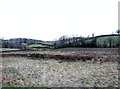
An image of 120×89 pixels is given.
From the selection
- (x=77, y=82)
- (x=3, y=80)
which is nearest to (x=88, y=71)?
(x=77, y=82)

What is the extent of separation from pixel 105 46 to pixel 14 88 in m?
25.7

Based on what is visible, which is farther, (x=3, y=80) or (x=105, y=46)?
(x=105, y=46)

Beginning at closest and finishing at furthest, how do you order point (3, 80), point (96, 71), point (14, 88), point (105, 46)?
point (14, 88) < point (3, 80) < point (96, 71) < point (105, 46)

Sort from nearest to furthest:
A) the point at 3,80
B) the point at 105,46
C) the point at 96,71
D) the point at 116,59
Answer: the point at 3,80 < the point at 96,71 < the point at 116,59 < the point at 105,46

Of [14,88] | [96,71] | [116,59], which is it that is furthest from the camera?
[116,59]

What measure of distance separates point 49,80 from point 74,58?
27.2 feet

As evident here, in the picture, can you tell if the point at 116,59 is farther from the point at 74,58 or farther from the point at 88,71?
the point at 88,71

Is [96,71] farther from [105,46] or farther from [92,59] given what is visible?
[105,46]

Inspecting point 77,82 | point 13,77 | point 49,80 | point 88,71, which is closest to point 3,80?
point 13,77

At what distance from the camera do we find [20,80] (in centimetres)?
1246

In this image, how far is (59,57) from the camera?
72.9ft

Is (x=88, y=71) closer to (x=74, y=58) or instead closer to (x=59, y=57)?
(x=74, y=58)

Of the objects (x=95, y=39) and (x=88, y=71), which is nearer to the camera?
(x=88, y=71)

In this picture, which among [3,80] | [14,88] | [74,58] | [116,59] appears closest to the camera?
[14,88]
